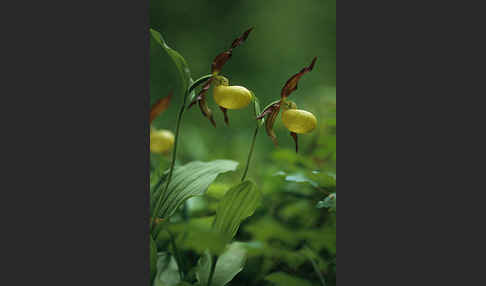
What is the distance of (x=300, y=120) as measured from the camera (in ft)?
2.80

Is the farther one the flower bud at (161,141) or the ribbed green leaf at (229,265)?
the flower bud at (161,141)

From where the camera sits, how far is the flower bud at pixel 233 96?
81 cm

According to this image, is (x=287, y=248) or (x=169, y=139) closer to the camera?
(x=287, y=248)

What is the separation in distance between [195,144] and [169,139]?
2.06 feet


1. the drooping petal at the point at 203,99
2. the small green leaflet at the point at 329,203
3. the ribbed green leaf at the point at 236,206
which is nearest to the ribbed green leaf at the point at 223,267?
the ribbed green leaf at the point at 236,206

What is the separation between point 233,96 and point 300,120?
0.17m

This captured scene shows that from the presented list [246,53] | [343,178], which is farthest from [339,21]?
[246,53]

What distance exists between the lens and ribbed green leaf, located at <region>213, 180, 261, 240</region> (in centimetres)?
84

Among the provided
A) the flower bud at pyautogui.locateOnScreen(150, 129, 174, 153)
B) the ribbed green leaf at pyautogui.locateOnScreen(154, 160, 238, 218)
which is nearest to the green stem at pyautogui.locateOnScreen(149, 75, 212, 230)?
the ribbed green leaf at pyautogui.locateOnScreen(154, 160, 238, 218)

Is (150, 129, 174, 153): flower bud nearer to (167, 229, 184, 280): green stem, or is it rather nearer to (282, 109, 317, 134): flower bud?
(167, 229, 184, 280): green stem

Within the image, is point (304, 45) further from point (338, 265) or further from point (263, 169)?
point (338, 265)

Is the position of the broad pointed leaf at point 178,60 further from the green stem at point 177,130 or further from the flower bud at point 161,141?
the flower bud at point 161,141

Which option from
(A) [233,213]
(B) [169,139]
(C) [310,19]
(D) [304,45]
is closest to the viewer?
(A) [233,213]

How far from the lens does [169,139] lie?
1.31 metres
